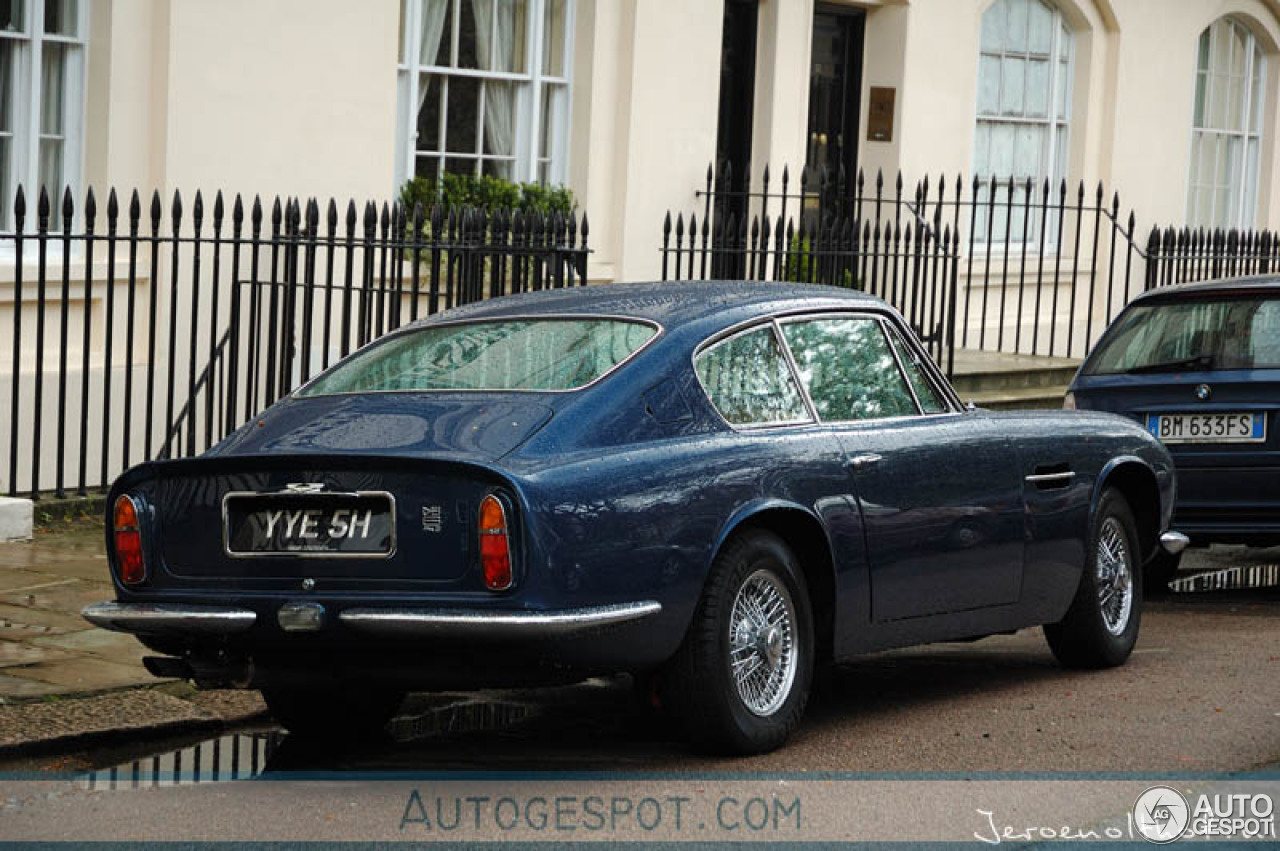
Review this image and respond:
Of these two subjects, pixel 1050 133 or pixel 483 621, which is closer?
pixel 483 621

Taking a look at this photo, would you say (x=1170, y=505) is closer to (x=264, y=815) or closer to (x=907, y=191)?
(x=264, y=815)

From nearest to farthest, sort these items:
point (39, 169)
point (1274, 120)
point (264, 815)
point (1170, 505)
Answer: point (264, 815) → point (1170, 505) → point (39, 169) → point (1274, 120)

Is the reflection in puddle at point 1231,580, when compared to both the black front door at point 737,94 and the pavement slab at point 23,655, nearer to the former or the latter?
the pavement slab at point 23,655

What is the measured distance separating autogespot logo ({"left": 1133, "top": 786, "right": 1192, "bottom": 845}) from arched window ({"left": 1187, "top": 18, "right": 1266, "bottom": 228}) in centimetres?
1704

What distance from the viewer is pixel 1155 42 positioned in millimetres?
21062

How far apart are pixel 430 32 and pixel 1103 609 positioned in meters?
7.67

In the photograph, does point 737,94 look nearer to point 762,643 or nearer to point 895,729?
point 895,729

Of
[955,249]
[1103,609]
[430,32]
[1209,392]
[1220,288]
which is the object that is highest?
[430,32]

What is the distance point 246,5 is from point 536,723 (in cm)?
663

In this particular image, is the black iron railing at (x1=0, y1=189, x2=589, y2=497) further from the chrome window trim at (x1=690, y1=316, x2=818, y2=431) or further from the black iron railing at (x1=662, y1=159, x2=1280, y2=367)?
the chrome window trim at (x1=690, y1=316, x2=818, y2=431)

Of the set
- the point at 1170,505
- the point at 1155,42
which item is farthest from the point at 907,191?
the point at 1170,505

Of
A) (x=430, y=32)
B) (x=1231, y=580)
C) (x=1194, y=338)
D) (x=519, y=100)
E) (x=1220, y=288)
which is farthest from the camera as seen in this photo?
(x=519, y=100)

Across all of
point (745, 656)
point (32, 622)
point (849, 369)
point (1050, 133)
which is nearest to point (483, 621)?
point (745, 656)

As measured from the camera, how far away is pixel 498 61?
15031 mm
